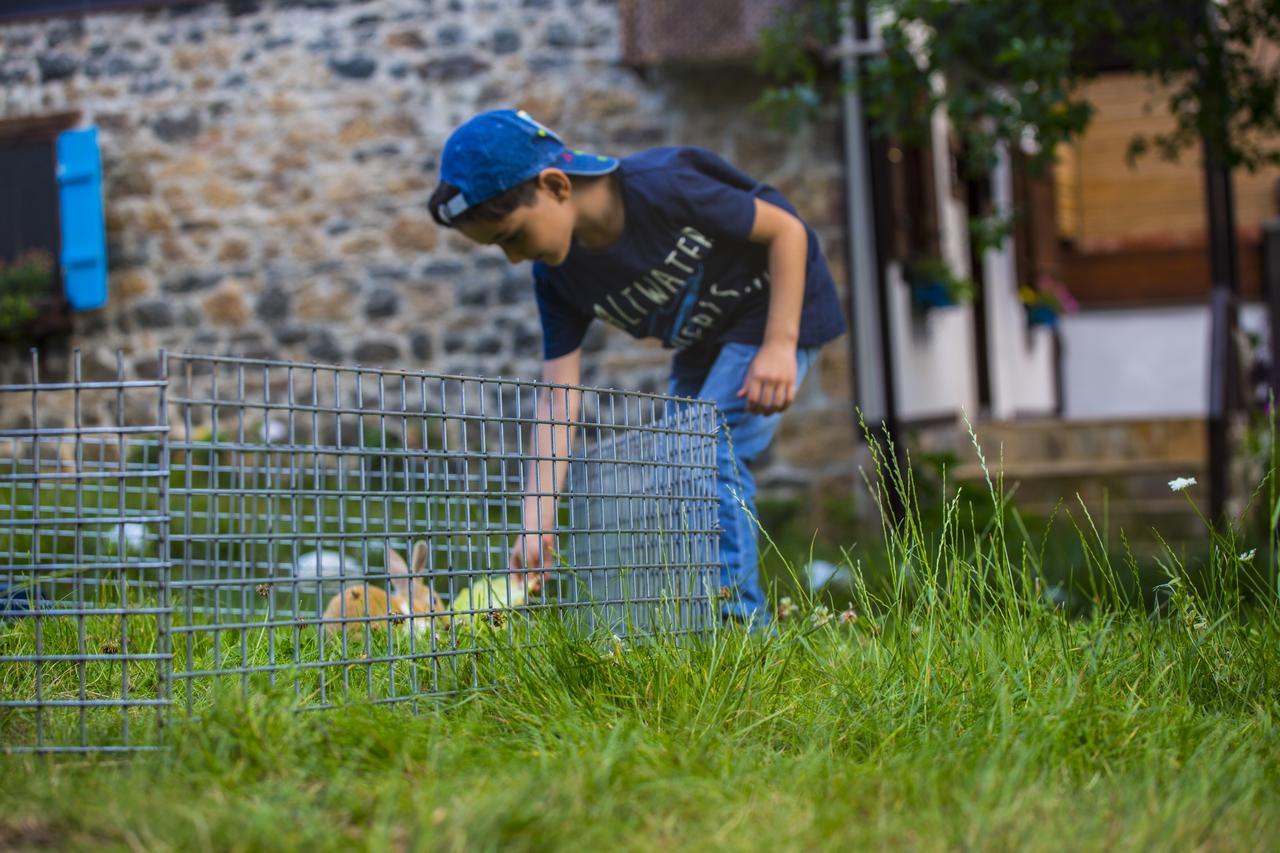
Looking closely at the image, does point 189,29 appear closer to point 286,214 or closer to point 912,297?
point 286,214

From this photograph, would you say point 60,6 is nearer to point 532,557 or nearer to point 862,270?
point 862,270

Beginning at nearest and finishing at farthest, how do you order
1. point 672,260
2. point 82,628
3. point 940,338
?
point 82,628 < point 672,260 < point 940,338

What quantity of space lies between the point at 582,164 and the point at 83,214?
4925 mm

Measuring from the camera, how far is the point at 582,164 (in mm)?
3541

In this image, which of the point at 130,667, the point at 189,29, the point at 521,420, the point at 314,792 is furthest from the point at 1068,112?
the point at 189,29

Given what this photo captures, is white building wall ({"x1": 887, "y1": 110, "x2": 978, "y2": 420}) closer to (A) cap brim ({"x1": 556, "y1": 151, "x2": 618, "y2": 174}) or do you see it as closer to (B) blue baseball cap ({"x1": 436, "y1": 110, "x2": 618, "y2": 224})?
(A) cap brim ({"x1": 556, "y1": 151, "x2": 618, "y2": 174})

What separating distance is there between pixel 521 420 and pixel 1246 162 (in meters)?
4.05

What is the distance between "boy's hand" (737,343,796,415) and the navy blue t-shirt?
0.49 ft

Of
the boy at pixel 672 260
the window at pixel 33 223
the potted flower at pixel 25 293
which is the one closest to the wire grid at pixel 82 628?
the boy at pixel 672 260

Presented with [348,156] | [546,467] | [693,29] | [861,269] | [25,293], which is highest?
[693,29]

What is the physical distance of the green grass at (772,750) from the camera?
1.88m

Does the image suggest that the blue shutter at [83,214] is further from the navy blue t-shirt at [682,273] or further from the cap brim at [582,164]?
the cap brim at [582,164]

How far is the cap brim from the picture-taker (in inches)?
138

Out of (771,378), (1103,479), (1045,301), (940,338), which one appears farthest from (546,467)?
(1045,301)
